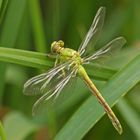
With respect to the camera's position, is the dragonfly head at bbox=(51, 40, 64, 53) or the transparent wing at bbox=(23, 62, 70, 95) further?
the dragonfly head at bbox=(51, 40, 64, 53)

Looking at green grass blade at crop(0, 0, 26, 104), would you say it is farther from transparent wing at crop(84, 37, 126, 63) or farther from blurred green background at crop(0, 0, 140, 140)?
transparent wing at crop(84, 37, 126, 63)

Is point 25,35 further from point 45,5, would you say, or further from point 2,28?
point 2,28

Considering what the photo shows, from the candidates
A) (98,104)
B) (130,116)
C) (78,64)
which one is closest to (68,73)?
(78,64)

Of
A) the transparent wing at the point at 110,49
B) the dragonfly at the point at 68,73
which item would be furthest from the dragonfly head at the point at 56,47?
the transparent wing at the point at 110,49

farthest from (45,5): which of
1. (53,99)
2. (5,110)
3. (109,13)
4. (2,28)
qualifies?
(53,99)

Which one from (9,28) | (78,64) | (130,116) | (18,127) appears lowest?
(130,116)

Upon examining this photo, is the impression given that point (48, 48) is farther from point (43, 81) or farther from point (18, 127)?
point (43, 81)

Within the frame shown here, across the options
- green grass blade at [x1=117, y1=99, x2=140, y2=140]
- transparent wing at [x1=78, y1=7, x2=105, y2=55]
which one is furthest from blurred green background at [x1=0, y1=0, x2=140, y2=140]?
transparent wing at [x1=78, y1=7, x2=105, y2=55]
